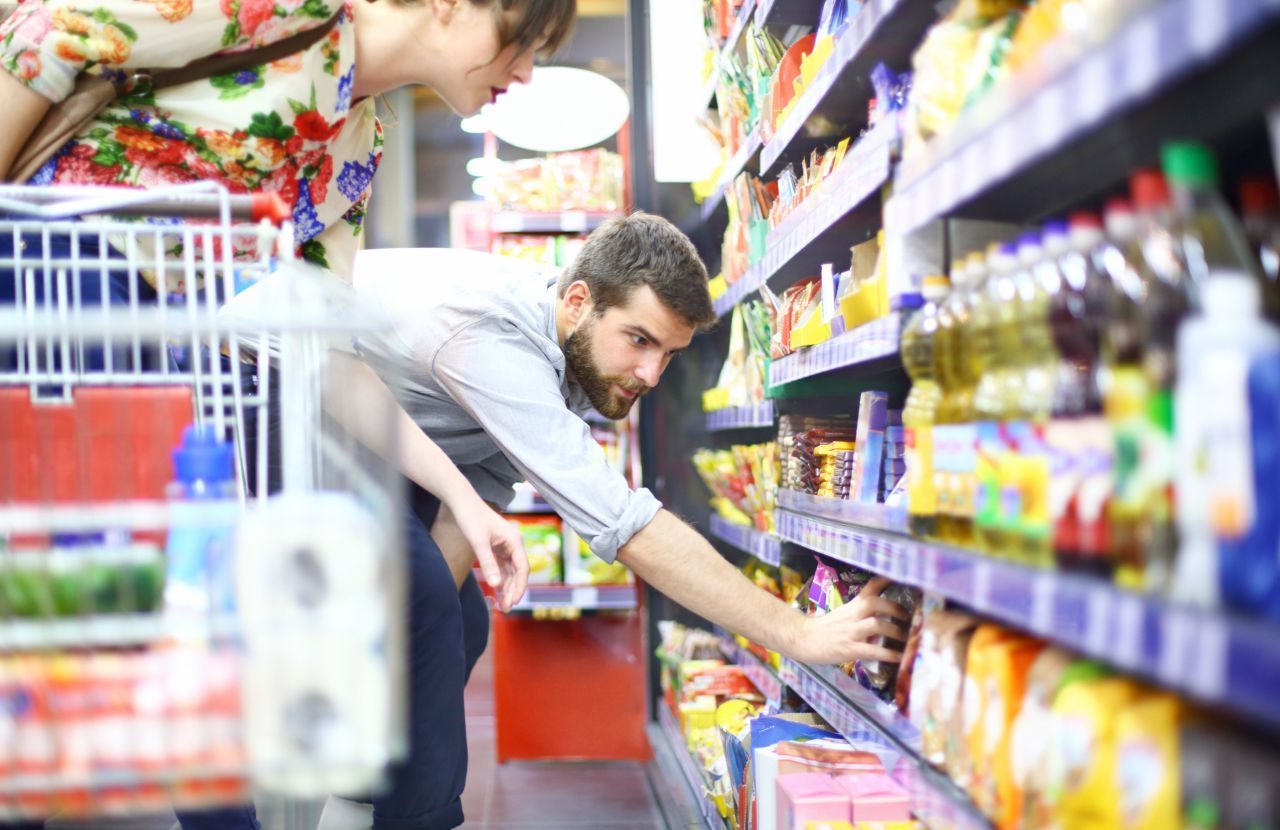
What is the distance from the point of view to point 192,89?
60.0 inches

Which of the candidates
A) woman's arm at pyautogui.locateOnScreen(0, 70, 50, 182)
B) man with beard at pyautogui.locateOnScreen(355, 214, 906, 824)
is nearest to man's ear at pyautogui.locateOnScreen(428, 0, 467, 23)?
man with beard at pyautogui.locateOnScreen(355, 214, 906, 824)

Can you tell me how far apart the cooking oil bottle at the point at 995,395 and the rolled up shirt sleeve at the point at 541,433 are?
0.88 metres

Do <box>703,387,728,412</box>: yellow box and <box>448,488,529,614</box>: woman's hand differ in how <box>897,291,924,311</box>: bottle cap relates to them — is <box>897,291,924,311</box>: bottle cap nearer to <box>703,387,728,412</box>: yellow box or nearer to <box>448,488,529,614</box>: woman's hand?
<box>448,488,529,614</box>: woman's hand

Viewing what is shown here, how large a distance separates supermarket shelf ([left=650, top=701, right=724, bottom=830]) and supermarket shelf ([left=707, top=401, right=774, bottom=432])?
36.2 inches

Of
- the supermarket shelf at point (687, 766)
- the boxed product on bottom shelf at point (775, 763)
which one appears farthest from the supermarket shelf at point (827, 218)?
the supermarket shelf at point (687, 766)

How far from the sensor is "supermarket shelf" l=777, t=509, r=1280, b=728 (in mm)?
705

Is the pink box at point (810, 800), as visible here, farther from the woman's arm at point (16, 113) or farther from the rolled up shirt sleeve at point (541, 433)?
the woman's arm at point (16, 113)

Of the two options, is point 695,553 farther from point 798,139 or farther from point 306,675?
point 306,675

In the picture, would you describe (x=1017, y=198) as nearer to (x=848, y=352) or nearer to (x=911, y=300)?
(x=911, y=300)

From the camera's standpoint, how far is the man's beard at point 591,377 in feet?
7.89

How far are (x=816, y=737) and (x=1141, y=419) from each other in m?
1.26

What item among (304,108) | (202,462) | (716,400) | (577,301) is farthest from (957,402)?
(716,400)

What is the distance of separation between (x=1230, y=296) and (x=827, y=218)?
1142 millimetres

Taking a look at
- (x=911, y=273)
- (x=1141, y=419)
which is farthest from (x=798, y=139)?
(x=1141, y=419)
